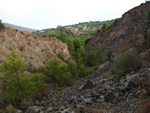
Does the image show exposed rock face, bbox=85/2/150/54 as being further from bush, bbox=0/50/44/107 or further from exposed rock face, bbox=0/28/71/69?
bush, bbox=0/50/44/107

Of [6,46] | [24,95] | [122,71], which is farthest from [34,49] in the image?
[122,71]

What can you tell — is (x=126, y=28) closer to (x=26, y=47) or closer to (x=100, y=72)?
(x=100, y=72)

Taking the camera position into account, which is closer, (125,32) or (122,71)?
(122,71)

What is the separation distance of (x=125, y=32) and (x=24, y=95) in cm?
3477

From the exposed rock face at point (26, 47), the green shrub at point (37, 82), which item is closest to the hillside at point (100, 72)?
the exposed rock face at point (26, 47)

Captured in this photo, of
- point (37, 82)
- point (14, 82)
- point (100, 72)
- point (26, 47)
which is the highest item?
point (26, 47)

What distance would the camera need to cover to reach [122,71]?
8742 mm

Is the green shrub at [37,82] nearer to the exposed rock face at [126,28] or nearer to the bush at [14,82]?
the bush at [14,82]

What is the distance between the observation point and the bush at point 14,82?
8.48 m

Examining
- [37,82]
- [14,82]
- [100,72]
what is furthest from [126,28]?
[14,82]

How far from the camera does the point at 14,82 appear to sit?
8.79m

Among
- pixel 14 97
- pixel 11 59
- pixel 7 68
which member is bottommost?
pixel 14 97

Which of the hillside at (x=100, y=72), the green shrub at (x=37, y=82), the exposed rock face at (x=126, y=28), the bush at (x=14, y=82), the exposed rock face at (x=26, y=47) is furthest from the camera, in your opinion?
the exposed rock face at (x=126, y=28)

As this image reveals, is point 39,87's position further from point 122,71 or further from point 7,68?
point 122,71
